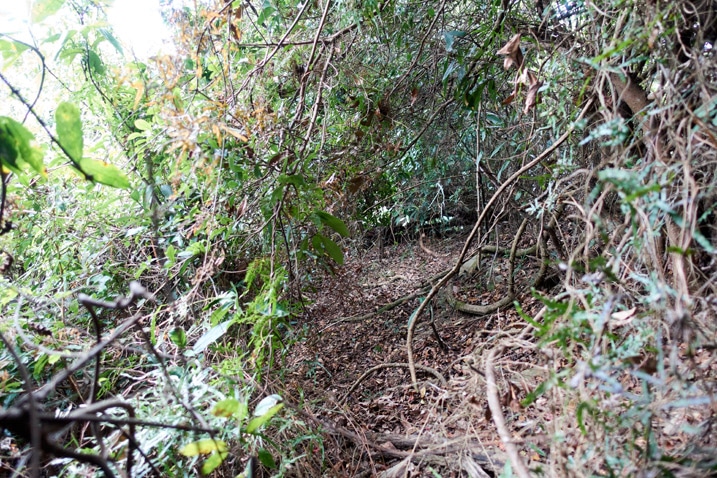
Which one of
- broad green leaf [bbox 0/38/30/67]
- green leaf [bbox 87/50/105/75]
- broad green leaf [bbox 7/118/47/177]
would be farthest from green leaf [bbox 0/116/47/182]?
green leaf [bbox 87/50/105/75]

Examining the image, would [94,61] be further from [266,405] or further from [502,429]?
[502,429]

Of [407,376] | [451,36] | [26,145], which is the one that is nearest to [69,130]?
[26,145]

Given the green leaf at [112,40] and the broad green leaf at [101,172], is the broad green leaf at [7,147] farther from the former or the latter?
the green leaf at [112,40]

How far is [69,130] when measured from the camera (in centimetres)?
75

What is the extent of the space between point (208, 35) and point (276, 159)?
52 cm

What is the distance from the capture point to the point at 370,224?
3.61 metres

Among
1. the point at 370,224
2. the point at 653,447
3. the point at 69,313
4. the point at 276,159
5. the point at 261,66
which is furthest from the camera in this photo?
the point at 370,224

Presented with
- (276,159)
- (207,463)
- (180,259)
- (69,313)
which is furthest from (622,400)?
(69,313)

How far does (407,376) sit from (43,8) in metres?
1.83

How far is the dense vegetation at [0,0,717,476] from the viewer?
73cm

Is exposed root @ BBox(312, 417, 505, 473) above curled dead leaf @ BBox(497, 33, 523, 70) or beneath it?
beneath

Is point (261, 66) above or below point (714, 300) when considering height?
above

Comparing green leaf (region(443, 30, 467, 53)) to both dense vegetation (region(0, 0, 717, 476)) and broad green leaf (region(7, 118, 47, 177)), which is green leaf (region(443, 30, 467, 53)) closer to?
dense vegetation (region(0, 0, 717, 476))

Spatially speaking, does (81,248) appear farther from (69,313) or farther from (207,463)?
(207,463)
